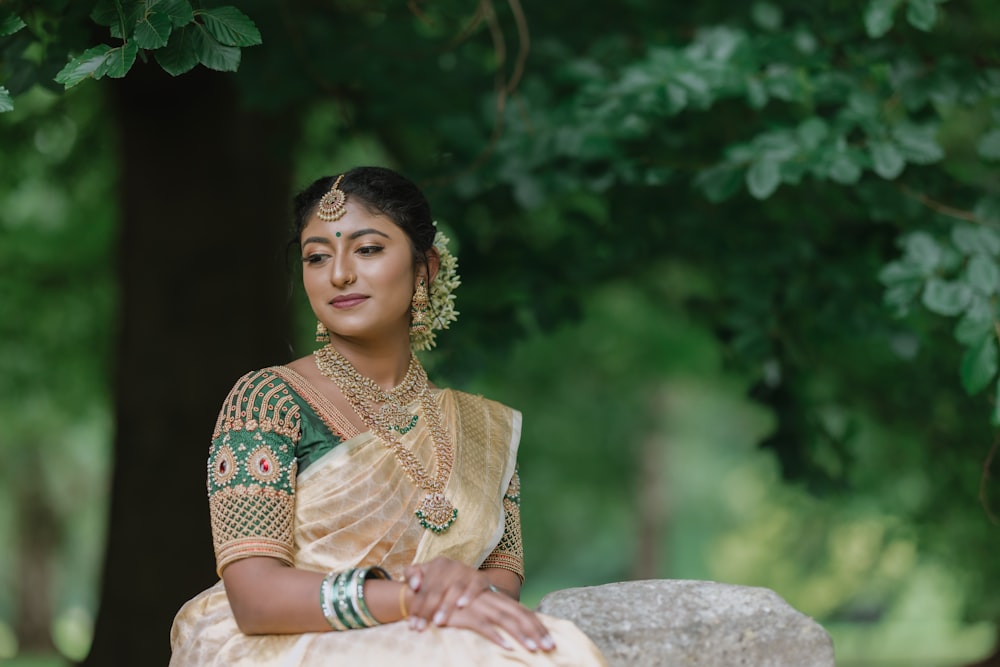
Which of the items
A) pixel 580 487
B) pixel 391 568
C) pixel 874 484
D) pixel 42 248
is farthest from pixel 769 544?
pixel 391 568

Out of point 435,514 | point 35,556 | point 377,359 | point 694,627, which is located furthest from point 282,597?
point 35,556

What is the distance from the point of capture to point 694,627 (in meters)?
3.11

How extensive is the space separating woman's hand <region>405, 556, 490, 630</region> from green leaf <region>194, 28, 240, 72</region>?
119 cm

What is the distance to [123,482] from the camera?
6.44m

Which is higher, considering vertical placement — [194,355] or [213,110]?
[213,110]

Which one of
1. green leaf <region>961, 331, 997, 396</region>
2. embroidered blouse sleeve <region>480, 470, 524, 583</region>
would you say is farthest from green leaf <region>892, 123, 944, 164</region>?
embroidered blouse sleeve <region>480, 470, 524, 583</region>

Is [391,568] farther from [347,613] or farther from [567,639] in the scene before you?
[567,639]

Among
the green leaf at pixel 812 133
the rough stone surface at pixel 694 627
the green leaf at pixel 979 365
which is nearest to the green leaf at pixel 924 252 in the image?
the green leaf at pixel 979 365

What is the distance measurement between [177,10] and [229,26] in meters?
0.12

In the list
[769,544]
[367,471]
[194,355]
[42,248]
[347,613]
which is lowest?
[347,613]

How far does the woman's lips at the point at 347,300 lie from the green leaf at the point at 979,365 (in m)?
2.19

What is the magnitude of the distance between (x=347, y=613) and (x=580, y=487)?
652 inches

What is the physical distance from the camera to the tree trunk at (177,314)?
629 centimetres

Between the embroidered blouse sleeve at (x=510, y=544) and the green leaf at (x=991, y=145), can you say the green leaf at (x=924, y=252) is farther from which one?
the embroidered blouse sleeve at (x=510, y=544)
